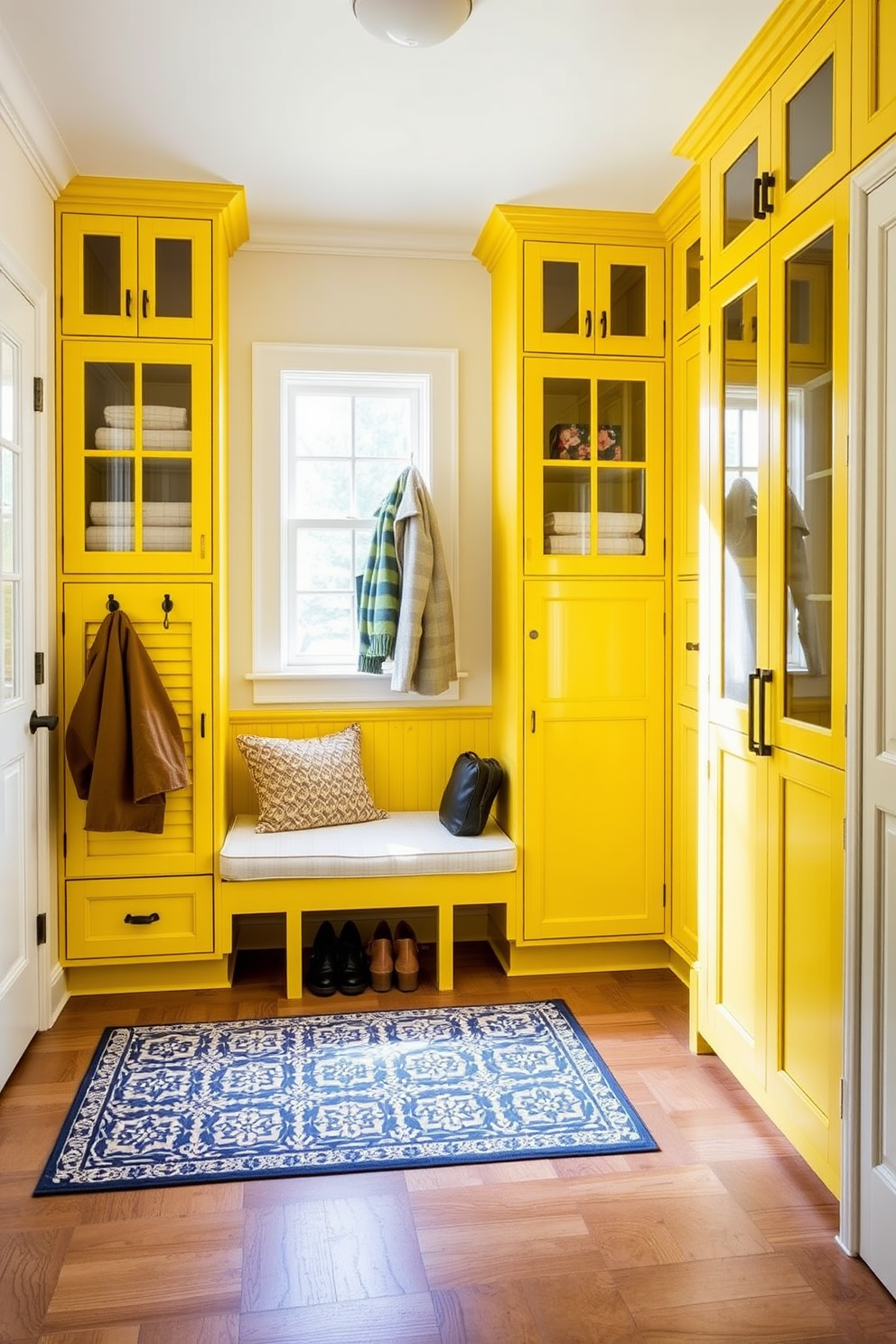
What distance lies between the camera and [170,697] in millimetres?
3291

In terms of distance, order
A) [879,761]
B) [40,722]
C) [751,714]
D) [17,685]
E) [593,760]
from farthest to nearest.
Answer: [593,760] → [40,722] → [17,685] → [751,714] → [879,761]

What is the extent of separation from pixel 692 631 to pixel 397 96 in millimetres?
1850

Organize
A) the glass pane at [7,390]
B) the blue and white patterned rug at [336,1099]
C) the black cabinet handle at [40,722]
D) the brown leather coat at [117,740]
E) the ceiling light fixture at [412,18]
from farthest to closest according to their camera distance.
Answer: the brown leather coat at [117,740], the black cabinet handle at [40,722], the glass pane at [7,390], the blue and white patterned rug at [336,1099], the ceiling light fixture at [412,18]

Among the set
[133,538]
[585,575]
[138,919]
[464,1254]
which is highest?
[133,538]

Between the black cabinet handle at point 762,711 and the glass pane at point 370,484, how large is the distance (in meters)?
1.91

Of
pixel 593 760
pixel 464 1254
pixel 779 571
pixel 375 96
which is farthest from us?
pixel 593 760

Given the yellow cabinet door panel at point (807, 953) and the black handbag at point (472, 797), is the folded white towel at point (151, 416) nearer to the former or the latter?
the black handbag at point (472, 797)

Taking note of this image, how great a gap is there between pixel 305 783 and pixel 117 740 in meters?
0.70

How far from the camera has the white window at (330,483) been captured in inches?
146

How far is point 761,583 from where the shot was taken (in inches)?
94.4

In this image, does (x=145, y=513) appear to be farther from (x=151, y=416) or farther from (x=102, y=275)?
(x=102, y=275)

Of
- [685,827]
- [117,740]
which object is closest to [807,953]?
[685,827]

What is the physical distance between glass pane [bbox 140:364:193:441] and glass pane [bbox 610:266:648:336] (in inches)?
58.6

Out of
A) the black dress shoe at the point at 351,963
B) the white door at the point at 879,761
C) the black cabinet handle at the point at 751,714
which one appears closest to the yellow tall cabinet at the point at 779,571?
the black cabinet handle at the point at 751,714
